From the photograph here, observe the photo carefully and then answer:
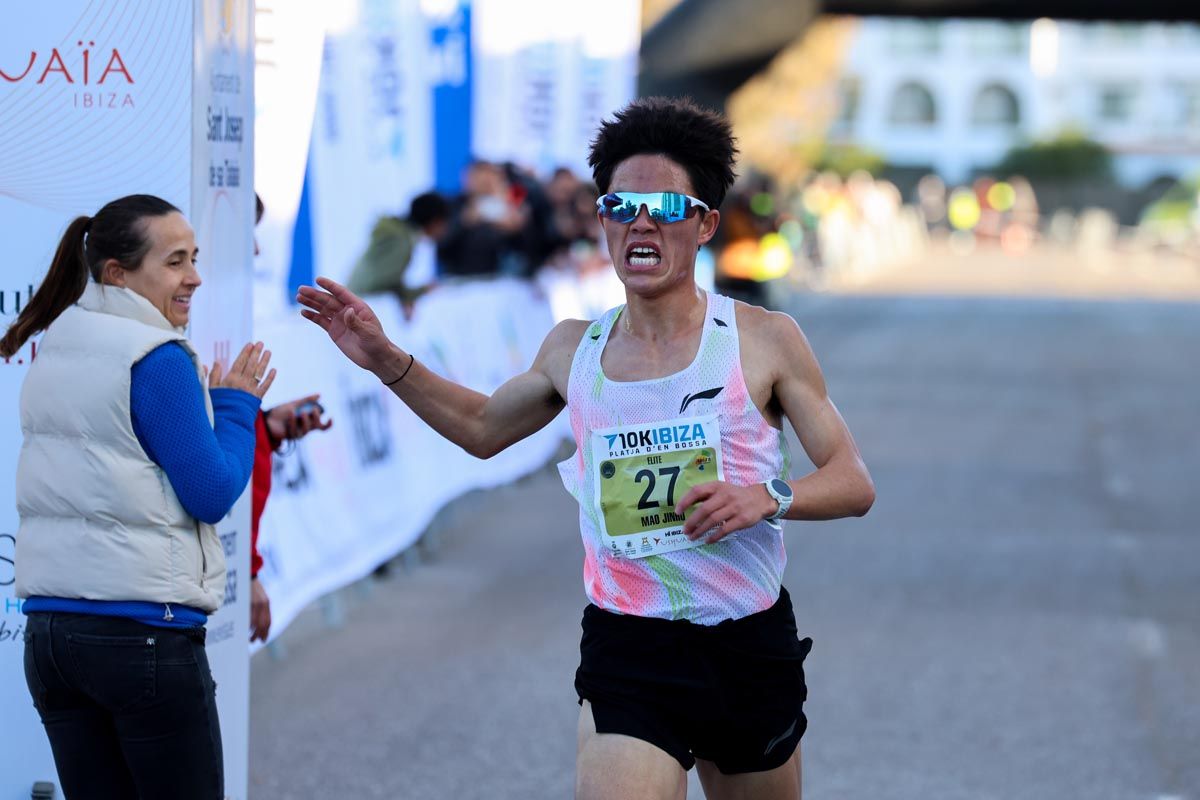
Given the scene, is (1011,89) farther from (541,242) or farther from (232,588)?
(232,588)

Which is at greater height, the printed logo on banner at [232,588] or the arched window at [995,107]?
the arched window at [995,107]

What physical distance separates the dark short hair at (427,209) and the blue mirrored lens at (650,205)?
820cm

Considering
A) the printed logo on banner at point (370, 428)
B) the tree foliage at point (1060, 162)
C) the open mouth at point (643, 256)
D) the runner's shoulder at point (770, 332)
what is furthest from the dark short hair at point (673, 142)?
the tree foliage at point (1060, 162)

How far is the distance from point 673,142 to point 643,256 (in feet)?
0.87

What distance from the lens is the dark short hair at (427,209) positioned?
1195 centimetres

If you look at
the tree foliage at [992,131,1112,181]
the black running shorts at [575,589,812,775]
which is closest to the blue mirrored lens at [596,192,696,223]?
the black running shorts at [575,589,812,775]

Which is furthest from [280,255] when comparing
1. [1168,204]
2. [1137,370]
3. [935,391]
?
[1168,204]

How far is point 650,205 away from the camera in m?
3.86

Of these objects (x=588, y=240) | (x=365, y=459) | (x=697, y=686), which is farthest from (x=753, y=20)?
(x=697, y=686)

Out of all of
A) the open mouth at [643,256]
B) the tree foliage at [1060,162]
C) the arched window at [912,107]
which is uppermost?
the arched window at [912,107]

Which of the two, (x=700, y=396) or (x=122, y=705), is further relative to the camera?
(x=700, y=396)

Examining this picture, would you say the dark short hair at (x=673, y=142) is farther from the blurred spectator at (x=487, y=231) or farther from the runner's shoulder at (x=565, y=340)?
the blurred spectator at (x=487, y=231)

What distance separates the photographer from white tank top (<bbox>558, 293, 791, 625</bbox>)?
12.7ft

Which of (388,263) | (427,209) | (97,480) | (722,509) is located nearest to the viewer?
(722,509)
